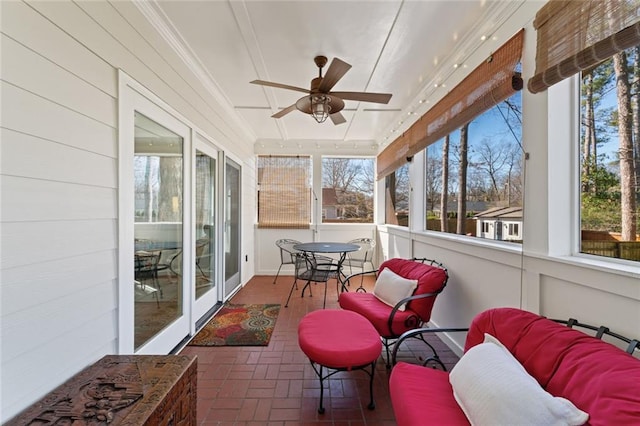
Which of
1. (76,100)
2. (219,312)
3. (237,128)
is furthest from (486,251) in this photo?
(237,128)

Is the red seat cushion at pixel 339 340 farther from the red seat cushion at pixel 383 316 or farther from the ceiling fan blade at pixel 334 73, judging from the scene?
the ceiling fan blade at pixel 334 73

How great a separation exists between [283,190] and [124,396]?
4527 mm

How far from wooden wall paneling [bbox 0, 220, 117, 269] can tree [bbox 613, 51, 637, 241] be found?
2684 millimetres

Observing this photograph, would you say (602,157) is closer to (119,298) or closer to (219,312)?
(119,298)

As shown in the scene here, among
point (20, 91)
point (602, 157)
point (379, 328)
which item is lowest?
point (379, 328)

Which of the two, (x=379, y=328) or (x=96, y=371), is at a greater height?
(x=96, y=371)

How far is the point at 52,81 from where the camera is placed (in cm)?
128

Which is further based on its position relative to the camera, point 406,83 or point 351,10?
point 406,83

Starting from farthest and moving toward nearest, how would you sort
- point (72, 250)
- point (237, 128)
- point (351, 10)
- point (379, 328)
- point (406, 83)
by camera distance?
point (237, 128)
point (406, 83)
point (379, 328)
point (351, 10)
point (72, 250)

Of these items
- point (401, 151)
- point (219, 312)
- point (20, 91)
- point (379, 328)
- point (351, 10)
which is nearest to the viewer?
point (20, 91)

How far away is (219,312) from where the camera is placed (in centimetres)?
349

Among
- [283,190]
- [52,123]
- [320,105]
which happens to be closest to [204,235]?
[320,105]

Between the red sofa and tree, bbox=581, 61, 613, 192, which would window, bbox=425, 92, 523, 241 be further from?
the red sofa

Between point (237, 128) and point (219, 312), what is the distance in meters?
2.71
